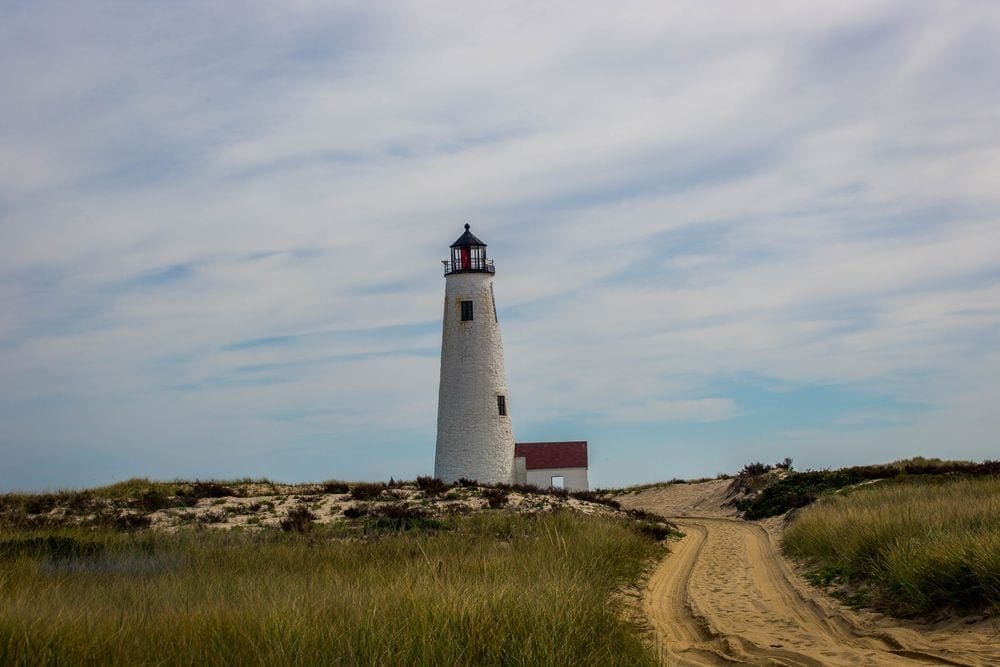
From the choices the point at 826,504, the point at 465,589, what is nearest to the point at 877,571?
the point at 465,589

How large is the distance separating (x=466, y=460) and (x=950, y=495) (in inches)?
905

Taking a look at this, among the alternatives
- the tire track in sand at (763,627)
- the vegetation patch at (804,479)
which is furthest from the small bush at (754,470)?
the tire track in sand at (763,627)

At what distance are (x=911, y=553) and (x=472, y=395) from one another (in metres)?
29.7

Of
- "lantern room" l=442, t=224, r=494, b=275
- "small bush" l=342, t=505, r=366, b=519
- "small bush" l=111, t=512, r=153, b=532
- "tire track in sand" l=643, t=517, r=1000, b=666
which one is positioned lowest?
"tire track in sand" l=643, t=517, r=1000, b=666

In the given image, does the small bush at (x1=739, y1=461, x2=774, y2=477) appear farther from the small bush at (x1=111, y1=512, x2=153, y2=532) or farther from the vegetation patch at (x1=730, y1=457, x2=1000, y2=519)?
the small bush at (x1=111, y1=512, x2=153, y2=532)

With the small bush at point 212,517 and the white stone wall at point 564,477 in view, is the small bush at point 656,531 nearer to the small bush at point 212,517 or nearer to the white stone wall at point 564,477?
the small bush at point 212,517

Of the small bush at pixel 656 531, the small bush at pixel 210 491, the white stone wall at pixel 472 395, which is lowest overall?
the small bush at pixel 656 531

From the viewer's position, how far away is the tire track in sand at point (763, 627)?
10586 millimetres

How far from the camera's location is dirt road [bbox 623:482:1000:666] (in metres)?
10.6

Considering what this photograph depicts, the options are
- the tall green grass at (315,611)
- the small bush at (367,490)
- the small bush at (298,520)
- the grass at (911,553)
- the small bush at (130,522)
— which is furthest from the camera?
the small bush at (367,490)

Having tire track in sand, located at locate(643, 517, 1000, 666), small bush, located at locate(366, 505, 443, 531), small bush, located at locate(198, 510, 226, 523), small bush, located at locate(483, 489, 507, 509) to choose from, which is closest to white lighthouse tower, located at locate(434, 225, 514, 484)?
small bush, located at locate(483, 489, 507, 509)

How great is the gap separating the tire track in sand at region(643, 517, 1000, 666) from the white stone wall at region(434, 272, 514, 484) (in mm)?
21996

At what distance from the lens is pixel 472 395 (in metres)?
42.8

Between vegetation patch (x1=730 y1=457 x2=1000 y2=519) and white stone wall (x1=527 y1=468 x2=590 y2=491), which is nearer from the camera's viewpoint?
vegetation patch (x1=730 y1=457 x2=1000 y2=519)
